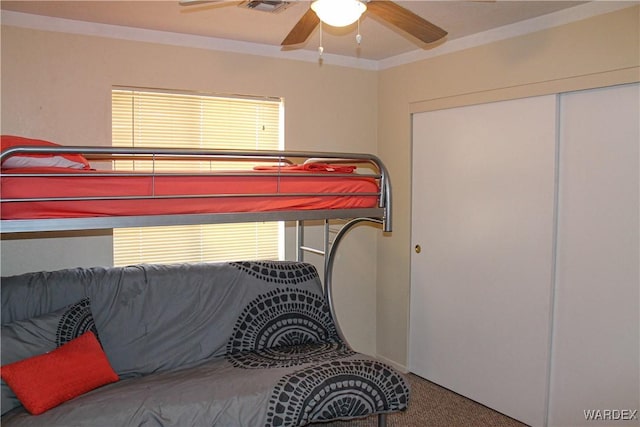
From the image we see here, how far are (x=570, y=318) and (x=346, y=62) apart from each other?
Result: 7.70 ft

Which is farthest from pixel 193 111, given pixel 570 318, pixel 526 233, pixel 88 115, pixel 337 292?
pixel 570 318

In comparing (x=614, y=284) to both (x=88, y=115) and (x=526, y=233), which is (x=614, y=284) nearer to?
(x=526, y=233)

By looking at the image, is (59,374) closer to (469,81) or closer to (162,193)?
(162,193)

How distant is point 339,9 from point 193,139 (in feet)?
6.37

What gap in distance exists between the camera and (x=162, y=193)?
2.25 metres

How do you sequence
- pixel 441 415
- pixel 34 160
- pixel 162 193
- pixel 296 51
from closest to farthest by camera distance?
1. pixel 34 160
2. pixel 162 193
3. pixel 441 415
4. pixel 296 51

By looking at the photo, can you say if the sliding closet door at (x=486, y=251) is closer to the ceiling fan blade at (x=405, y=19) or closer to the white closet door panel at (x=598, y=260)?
the white closet door panel at (x=598, y=260)

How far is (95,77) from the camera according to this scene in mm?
3184

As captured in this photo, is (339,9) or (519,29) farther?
(519,29)

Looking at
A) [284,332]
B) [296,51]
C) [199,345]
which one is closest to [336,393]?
[284,332]

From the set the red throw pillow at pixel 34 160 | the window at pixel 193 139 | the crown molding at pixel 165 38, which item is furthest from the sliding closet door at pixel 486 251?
the red throw pillow at pixel 34 160

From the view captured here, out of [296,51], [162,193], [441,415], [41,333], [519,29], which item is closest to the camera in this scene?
[162,193]

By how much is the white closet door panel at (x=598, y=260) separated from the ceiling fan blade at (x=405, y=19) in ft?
3.64

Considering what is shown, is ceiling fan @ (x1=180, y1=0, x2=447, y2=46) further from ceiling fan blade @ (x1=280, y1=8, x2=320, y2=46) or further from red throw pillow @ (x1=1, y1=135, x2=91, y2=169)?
red throw pillow @ (x1=1, y1=135, x2=91, y2=169)
